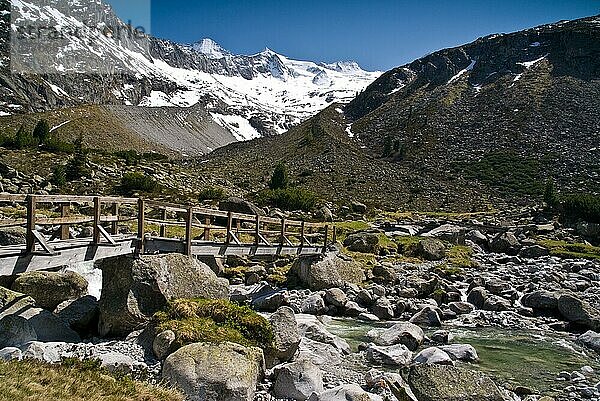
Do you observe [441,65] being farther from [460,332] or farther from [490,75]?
[460,332]

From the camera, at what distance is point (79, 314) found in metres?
13.7

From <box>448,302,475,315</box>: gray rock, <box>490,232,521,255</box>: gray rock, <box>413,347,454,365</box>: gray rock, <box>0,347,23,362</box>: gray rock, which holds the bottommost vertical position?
<box>490,232,521,255</box>: gray rock

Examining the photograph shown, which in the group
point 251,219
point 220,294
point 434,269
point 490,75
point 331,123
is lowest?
point 434,269

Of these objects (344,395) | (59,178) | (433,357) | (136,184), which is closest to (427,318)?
(433,357)

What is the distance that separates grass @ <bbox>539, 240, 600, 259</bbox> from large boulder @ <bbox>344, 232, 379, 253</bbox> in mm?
15022

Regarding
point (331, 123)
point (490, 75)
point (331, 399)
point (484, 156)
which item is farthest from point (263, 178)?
point (490, 75)

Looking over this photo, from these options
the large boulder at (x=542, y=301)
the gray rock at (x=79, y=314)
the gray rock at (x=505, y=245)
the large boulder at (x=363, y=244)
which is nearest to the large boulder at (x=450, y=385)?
the gray rock at (x=79, y=314)

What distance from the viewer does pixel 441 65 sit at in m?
179

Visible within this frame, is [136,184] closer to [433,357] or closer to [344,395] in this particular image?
[433,357]

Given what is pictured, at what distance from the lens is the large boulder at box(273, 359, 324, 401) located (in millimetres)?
10164

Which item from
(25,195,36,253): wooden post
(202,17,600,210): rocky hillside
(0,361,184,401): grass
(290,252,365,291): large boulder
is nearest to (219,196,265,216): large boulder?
(290,252,365,291): large boulder

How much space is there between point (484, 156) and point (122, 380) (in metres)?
116

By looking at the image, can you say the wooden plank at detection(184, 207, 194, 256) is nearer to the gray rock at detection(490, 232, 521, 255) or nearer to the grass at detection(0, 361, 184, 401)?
the grass at detection(0, 361, 184, 401)

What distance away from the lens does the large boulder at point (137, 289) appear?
1289 cm
